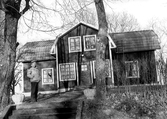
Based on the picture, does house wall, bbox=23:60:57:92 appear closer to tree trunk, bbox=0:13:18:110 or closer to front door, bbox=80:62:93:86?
front door, bbox=80:62:93:86

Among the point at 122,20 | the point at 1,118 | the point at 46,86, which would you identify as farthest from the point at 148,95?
the point at 122,20

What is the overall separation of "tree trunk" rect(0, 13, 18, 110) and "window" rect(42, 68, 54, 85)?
1173cm

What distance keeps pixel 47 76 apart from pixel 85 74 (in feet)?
13.9

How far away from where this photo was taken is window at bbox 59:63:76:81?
1945 centimetres

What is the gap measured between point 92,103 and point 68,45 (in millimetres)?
11740

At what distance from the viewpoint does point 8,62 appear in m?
9.35

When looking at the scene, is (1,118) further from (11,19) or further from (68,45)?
(68,45)

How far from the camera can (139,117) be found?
26.8 feet

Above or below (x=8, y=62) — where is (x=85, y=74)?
below

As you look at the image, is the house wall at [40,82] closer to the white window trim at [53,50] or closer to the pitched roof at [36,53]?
the pitched roof at [36,53]

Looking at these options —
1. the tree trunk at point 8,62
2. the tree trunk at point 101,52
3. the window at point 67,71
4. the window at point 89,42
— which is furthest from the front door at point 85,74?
the tree trunk at point 8,62

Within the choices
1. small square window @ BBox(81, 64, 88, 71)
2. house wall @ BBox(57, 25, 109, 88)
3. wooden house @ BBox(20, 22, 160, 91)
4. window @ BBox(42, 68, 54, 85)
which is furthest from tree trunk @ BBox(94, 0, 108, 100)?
window @ BBox(42, 68, 54, 85)

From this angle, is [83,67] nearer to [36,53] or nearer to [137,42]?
[36,53]

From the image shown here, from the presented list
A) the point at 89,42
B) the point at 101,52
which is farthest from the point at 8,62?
the point at 89,42
